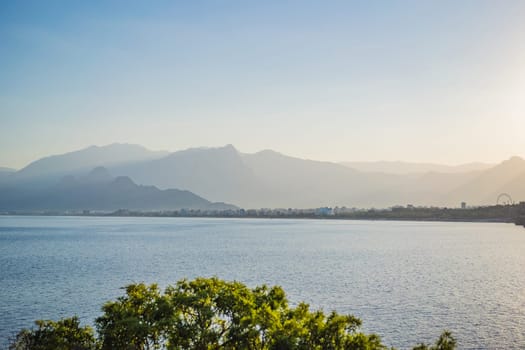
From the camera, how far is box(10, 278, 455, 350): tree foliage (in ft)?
50.8

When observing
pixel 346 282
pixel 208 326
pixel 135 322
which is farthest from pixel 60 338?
pixel 346 282

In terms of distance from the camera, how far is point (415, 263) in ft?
231

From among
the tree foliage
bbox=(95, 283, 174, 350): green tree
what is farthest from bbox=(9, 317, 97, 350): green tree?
bbox=(95, 283, 174, 350): green tree

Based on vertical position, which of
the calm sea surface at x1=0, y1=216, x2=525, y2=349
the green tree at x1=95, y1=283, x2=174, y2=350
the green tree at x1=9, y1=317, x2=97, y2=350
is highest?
the green tree at x1=95, y1=283, x2=174, y2=350

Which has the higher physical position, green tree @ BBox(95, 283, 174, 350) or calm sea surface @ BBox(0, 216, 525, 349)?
green tree @ BBox(95, 283, 174, 350)

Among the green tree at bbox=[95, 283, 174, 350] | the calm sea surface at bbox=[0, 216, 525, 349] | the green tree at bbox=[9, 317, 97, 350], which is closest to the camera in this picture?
the green tree at bbox=[95, 283, 174, 350]

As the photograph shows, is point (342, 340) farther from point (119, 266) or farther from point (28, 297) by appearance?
point (119, 266)

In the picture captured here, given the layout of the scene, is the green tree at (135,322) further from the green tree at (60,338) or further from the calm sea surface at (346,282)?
the calm sea surface at (346,282)

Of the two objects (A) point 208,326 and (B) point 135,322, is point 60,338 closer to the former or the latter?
(B) point 135,322

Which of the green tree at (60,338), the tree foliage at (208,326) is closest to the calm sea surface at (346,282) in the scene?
the green tree at (60,338)

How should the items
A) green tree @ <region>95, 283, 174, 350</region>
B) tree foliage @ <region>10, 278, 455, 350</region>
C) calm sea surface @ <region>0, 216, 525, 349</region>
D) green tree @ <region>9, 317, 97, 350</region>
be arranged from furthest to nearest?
calm sea surface @ <region>0, 216, 525, 349</region>, green tree @ <region>9, 317, 97, 350</region>, green tree @ <region>95, 283, 174, 350</region>, tree foliage @ <region>10, 278, 455, 350</region>

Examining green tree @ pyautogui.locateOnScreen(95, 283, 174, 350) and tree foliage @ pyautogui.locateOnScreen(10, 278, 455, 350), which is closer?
tree foliage @ pyautogui.locateOnScreen(10, 278, 455, 350)

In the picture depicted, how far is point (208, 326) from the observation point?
638 inches

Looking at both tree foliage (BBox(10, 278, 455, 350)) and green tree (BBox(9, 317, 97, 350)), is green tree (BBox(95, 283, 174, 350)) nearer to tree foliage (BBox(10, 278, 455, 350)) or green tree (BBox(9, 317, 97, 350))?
tree foliage (BBox(10, 278, 455, 350))
